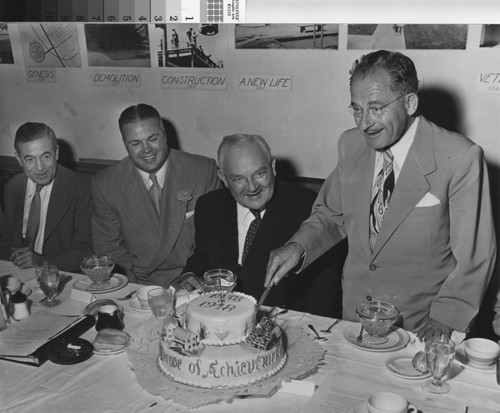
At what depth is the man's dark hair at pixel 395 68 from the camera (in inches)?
84.6

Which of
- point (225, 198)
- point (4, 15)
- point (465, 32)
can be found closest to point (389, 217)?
point (225, 198)

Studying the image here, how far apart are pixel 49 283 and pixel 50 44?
2168 millimetres

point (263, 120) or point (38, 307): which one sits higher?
point (263, 120)

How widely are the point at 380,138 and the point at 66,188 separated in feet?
6.87

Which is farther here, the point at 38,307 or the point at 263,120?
the point at 263,120

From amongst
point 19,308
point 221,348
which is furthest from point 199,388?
point 19,308

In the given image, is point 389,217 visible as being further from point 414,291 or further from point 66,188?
point 66,188

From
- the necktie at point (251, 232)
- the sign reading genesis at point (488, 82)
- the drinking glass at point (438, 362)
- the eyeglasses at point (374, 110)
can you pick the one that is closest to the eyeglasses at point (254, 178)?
the necktie at point (251, 232)

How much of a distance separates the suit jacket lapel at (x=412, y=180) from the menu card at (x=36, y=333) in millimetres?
1159

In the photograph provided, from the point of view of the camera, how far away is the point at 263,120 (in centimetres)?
336

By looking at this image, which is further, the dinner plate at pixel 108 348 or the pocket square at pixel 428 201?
the pocket square at pixel 428 201

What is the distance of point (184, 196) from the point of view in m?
3.38

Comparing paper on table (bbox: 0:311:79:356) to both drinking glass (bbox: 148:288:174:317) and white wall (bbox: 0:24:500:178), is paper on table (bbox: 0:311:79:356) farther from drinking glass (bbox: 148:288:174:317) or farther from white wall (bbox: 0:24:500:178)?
white wall (bbox: 0:24:500:178)

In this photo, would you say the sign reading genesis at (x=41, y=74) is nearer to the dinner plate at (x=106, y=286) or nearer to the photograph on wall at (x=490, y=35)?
the dinner plate at (x=106, y=286)
